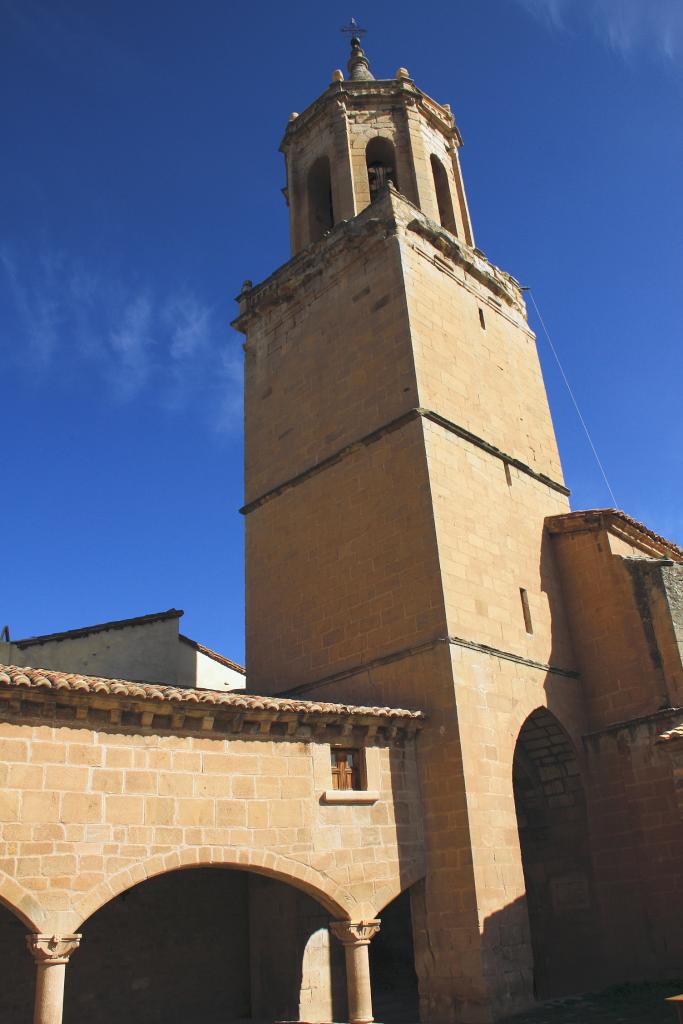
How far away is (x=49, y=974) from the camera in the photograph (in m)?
7.62

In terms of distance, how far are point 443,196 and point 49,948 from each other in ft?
50.0

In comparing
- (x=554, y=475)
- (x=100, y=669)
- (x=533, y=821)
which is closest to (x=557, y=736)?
(x=533, y=821)

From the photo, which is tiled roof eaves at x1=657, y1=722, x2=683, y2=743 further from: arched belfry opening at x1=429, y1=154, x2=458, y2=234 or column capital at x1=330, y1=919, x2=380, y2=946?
arched belfry opening at x1=429, y1=154, x2=458, y2=234

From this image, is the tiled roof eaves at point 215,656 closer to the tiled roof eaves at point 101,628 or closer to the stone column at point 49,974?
the tiled roof eaves at point 101,628

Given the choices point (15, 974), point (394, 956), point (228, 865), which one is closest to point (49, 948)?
point (228, 865)

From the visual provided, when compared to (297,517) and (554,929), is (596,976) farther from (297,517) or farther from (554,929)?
(297,517)

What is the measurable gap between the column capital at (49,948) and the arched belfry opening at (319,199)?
13770mm

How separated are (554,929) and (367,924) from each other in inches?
154

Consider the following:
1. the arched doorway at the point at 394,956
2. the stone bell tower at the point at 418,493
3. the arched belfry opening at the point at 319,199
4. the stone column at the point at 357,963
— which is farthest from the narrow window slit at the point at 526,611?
the arched belfry opening at the point at 319,199

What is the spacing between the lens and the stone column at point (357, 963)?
9.42 metres

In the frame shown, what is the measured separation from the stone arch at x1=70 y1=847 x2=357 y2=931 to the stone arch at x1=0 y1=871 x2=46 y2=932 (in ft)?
1.07

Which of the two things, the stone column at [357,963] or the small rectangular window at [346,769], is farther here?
the small rectangular window at [346,769]

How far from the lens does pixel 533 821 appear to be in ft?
42.0

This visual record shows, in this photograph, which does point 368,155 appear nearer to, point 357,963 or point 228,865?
point 228,865
